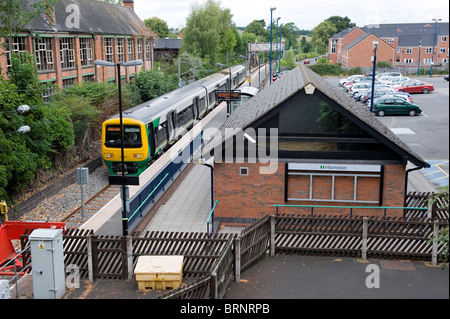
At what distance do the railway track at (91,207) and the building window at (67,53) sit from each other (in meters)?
18.6

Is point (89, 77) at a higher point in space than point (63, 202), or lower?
higher

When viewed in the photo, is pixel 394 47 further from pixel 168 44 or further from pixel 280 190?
pixel 280 190

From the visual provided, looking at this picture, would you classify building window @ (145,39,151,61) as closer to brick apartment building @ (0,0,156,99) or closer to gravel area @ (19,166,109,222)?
brick apartment building @ (0,0,156,99)

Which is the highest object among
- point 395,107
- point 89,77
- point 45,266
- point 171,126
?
point 89,77

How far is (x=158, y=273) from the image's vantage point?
376 inches

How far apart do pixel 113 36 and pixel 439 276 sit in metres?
40.8

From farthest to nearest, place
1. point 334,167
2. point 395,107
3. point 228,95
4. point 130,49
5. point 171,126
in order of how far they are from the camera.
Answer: point 130,49 < point 395,107 < point 228,95 < point 171,126 < point 334,167

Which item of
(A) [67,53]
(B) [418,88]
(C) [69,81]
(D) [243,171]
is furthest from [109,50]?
(D) [243,171]

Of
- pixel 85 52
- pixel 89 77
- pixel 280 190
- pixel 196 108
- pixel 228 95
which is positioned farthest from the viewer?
pixel 89 77

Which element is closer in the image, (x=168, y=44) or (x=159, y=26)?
(x=168, y=44)

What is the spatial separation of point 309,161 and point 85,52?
31364 millimetres

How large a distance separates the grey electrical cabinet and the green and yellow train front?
34.9ft

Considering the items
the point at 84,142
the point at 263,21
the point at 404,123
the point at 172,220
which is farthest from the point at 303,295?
the point at 263,21
